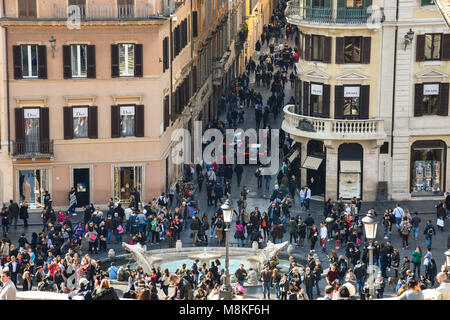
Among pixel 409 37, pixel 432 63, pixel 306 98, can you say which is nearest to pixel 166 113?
pixel 306 98

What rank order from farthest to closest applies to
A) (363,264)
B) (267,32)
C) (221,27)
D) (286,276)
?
(267,32) → (221,27) → (363,264) → (286,276)

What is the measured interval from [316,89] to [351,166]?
477 cm

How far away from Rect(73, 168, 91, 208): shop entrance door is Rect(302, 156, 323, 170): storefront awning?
491 inches

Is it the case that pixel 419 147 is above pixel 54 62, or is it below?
below

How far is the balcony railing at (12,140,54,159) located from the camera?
6141cm

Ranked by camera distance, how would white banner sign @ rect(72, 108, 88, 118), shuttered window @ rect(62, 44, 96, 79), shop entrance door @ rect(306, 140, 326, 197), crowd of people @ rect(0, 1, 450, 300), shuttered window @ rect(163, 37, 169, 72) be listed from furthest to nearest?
1. shop entrance door @ rect(306, 140, 326, 197)
2. shuttered window @ rect(163, 37, 169, 72)
3. white banner sign @ rect(72, 108, 88, 118)
4. shuttered window @ rect(62, 44, 96, 79)
5. crowd of people @ rect(0, 1, 450, 300)

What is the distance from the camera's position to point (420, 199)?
66125 mm

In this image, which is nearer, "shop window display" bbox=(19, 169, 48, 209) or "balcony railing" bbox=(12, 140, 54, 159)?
"balcony railing" bbox=(12, 140, 54, 159)

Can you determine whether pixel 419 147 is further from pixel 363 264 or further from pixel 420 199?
pixel 363 264

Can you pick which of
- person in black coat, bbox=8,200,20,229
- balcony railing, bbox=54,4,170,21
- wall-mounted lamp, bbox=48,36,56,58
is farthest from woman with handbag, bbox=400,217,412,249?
wall-mounted lamp, bbox=48,36,56,58

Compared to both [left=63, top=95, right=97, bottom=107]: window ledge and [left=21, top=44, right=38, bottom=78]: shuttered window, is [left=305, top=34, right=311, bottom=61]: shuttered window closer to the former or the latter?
[left=63, top=95, right=97, bottom=107]: window ledge

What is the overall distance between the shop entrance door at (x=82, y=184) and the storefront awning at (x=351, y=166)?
14209 mm
